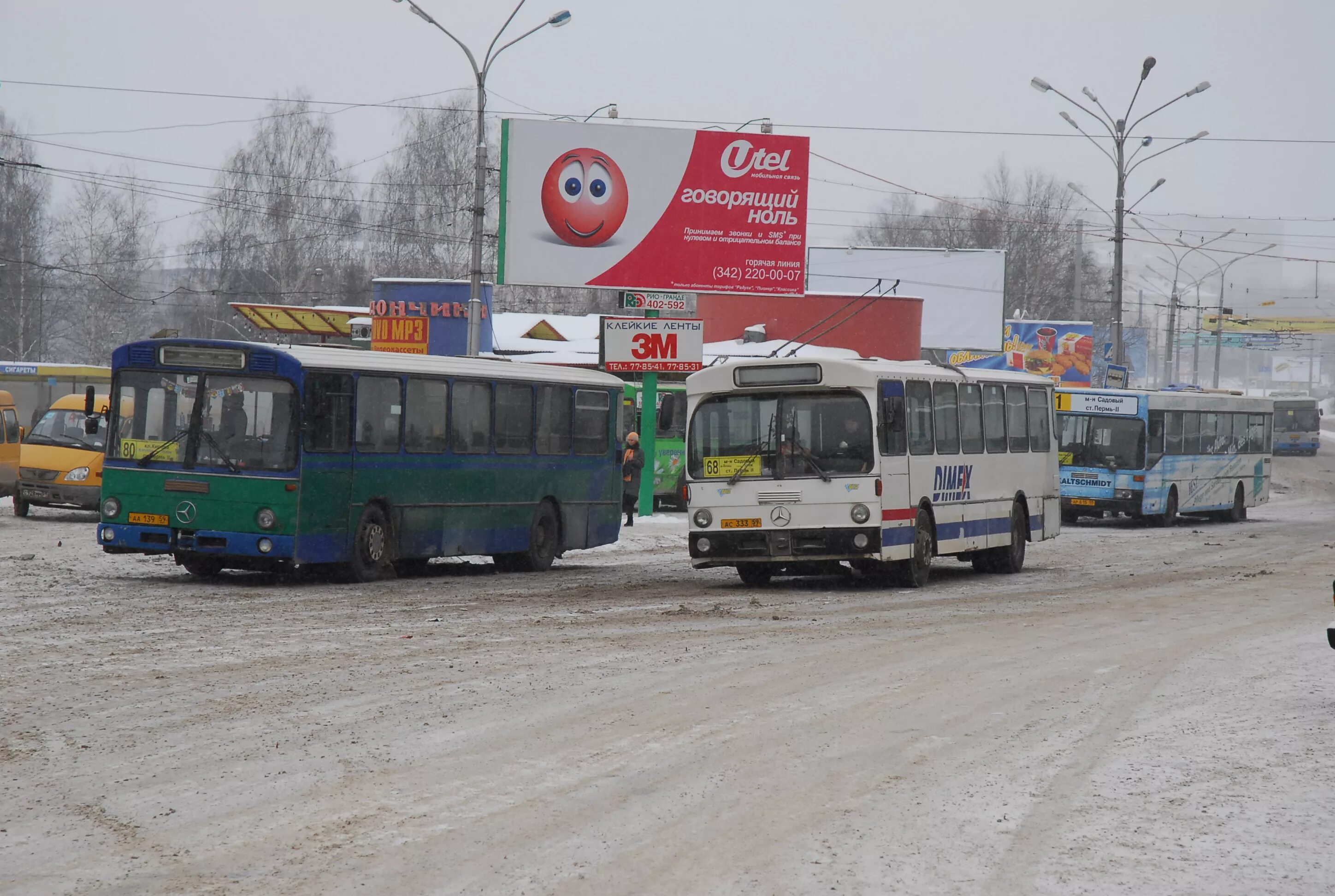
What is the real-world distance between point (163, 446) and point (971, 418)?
33.0 ft

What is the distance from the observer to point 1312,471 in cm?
6844

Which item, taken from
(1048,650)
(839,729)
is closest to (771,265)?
(1048,650)

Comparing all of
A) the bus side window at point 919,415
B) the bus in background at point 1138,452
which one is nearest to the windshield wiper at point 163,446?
the bus side window at point 919,415

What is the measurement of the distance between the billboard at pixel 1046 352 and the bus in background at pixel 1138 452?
38.6 metres

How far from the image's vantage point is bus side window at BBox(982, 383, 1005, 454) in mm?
22156

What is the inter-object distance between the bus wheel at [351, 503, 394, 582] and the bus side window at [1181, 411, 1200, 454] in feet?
76.1

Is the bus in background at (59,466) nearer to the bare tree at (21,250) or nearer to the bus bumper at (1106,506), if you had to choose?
the bus bumper at (1106,506)

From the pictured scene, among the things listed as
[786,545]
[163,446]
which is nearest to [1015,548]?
[786,545]

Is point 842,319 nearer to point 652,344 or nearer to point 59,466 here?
point 652,344

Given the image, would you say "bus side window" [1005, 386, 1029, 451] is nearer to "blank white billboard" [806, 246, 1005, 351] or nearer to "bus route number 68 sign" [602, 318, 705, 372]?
"bus route number 68 sign" [602, 318, 705, 372]

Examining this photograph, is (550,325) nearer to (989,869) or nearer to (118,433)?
Result: (118,433)

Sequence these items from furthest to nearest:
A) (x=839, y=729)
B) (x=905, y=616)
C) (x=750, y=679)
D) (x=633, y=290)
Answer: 1. (x=633, y=290)
2. (x=905, y=616)
3. (x=750, y=679)
4. (x=839, y=729)

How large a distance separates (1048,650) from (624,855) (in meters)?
7.65

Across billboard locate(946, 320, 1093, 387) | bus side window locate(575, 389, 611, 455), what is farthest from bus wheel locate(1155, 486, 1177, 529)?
billboard locate(946, 320, 1093, 387)
